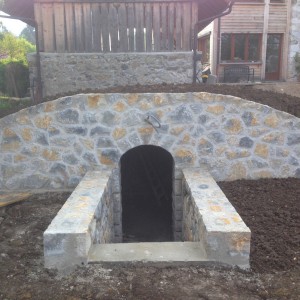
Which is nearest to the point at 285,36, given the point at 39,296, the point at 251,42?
the point at 251,42

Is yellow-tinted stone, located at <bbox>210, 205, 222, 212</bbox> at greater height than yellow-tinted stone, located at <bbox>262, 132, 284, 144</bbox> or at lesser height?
lesser

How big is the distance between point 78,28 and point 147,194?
493 centimetres

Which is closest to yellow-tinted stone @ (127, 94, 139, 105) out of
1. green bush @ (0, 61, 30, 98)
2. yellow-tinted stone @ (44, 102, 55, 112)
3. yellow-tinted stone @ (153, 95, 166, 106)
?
yellow-tinted stone @ (153, 95, 166, 106)

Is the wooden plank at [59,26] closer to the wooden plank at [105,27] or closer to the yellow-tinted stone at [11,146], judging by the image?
the wooden plank at [105,27]

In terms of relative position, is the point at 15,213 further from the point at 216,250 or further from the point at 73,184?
the point at 216,250

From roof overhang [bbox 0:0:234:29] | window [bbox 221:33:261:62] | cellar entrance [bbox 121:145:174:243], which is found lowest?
cellar entrance [bbox 121:145:174:243]

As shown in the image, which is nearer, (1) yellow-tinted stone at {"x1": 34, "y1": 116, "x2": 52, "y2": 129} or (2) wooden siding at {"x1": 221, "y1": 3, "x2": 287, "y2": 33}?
(1) yellow-tinted stone at {"x1": 34, "y1": 116, "x2": 52, "y2": 129}

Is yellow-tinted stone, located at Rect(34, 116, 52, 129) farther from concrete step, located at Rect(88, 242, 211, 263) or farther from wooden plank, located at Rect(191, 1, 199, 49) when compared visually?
wooden plank, located at Rect(191, 1, 199, 49)

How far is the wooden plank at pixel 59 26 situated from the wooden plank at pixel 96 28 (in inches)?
31.9

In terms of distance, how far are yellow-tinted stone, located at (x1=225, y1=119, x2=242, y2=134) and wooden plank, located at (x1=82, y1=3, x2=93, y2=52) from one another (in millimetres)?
5750

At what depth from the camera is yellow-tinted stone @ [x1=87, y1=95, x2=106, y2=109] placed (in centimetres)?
611

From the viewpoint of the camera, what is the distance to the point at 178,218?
6.75 metres

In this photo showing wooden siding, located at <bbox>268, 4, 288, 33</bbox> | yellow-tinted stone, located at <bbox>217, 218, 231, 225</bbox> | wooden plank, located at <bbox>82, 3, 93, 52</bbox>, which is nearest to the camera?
yellow-tinted stone, located at <bbox>217, 218, 231, 225</bbox>

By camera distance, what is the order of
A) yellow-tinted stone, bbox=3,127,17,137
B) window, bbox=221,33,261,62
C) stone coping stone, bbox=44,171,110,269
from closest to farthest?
stone coping stone, bbox=44,171,110,269
yellow-tinted stone, bbox=3,127,17,137
window, bbox=221,33,261,62
